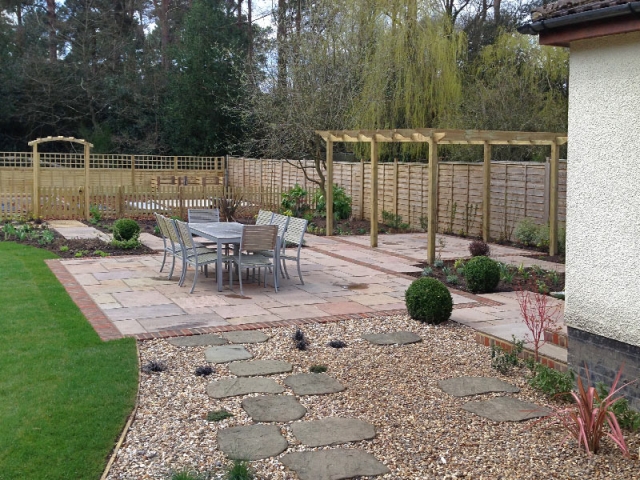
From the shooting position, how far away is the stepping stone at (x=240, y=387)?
5262 mm

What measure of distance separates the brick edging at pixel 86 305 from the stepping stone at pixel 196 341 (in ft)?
1.96

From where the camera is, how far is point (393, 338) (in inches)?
271

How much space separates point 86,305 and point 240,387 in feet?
11.8

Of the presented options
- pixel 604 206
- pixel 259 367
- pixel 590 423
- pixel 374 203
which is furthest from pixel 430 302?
pixel 374 203

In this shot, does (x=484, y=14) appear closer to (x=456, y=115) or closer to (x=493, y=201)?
(x=456, y=115)

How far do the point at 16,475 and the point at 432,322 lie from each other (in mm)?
4632

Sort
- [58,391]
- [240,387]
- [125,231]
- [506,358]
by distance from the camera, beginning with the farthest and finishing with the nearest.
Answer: [125,231]
[506,358]
[240,387]
[58,391]

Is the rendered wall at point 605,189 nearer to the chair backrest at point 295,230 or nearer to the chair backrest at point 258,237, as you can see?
the chair backrest at point 258,237

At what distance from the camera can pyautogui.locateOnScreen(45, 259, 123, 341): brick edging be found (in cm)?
701

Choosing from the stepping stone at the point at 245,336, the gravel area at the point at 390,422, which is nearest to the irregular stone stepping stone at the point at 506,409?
the gravel area at the point at 390,422

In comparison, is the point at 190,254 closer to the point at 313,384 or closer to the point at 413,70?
the point at 313,384

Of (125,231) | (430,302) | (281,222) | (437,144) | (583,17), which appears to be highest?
(583,17)

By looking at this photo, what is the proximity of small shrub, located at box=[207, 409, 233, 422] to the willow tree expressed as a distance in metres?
15.5

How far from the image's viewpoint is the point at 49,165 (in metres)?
27.6
